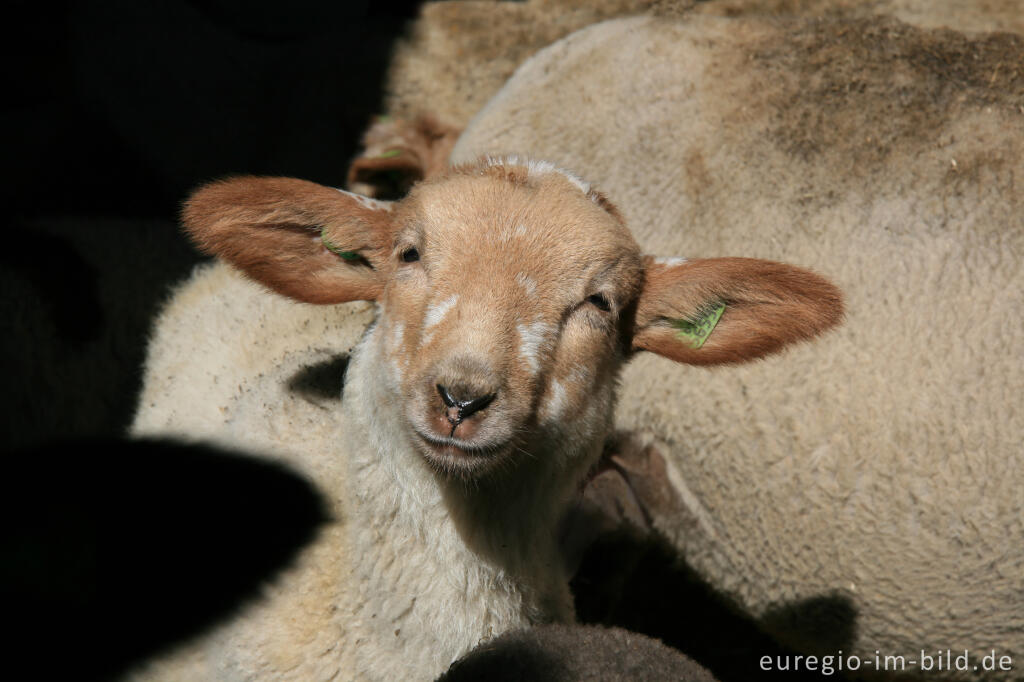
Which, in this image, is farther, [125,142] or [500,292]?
[125,142]

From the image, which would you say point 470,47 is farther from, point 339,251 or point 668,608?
point 668,608

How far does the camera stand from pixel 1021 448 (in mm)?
3133

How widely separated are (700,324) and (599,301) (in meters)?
0.42

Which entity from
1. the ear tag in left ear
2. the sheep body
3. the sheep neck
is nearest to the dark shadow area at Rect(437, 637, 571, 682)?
the sheep neck

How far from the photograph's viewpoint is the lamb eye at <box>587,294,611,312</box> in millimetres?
2611

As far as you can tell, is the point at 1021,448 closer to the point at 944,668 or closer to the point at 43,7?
the point at 944,668

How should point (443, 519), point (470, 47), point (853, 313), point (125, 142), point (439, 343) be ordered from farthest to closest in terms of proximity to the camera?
point (470, 47)
point (125, 142)
point (853, 313)
point (443, 519)
point (439, 343)

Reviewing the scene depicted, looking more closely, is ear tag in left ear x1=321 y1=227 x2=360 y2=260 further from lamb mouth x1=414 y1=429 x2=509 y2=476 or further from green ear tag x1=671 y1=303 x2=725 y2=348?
green ear tag x1=671 y1=303 x2=725 y2=348

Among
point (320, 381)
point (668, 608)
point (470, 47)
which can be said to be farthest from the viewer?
point (470, 47)

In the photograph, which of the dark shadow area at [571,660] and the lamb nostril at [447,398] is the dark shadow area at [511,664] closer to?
the dark shadow area at [571,660]

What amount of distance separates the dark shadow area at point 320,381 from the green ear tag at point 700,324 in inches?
49.3

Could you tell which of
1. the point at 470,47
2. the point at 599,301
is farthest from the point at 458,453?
the point at 470,47

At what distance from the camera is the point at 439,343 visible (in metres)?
2.26

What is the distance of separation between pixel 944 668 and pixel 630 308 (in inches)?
82.8
